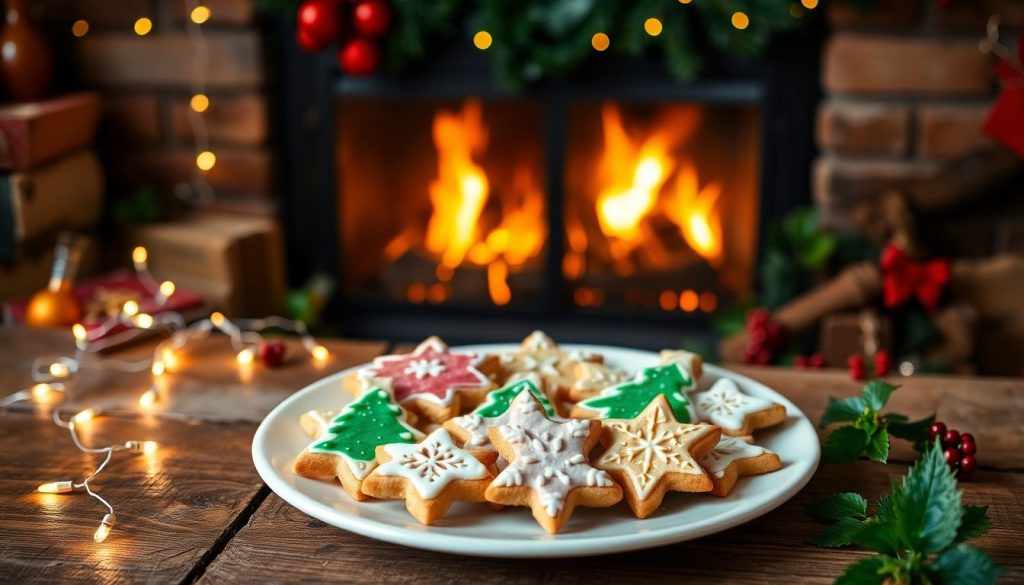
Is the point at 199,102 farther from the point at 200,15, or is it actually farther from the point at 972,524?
the point at 972,524

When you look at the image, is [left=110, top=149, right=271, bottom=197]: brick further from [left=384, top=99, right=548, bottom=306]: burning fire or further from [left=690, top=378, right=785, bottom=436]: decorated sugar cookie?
[left=690, top=378, right=785, bottom=436]: decorated sugar cookie

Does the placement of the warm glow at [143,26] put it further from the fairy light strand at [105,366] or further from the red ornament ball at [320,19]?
the fairy light strand at [105,366]

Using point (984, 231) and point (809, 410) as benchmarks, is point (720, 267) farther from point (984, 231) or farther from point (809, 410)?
point (809, 410)

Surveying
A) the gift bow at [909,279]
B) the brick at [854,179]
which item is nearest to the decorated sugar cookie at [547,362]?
the gift bow at [909,279]

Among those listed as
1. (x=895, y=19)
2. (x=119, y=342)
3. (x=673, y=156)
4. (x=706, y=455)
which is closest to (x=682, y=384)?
(x=706, y=455)

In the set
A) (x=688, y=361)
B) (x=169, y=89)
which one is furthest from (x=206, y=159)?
(x=688, y=361)

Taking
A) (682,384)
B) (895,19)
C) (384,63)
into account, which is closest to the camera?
(682,384)
